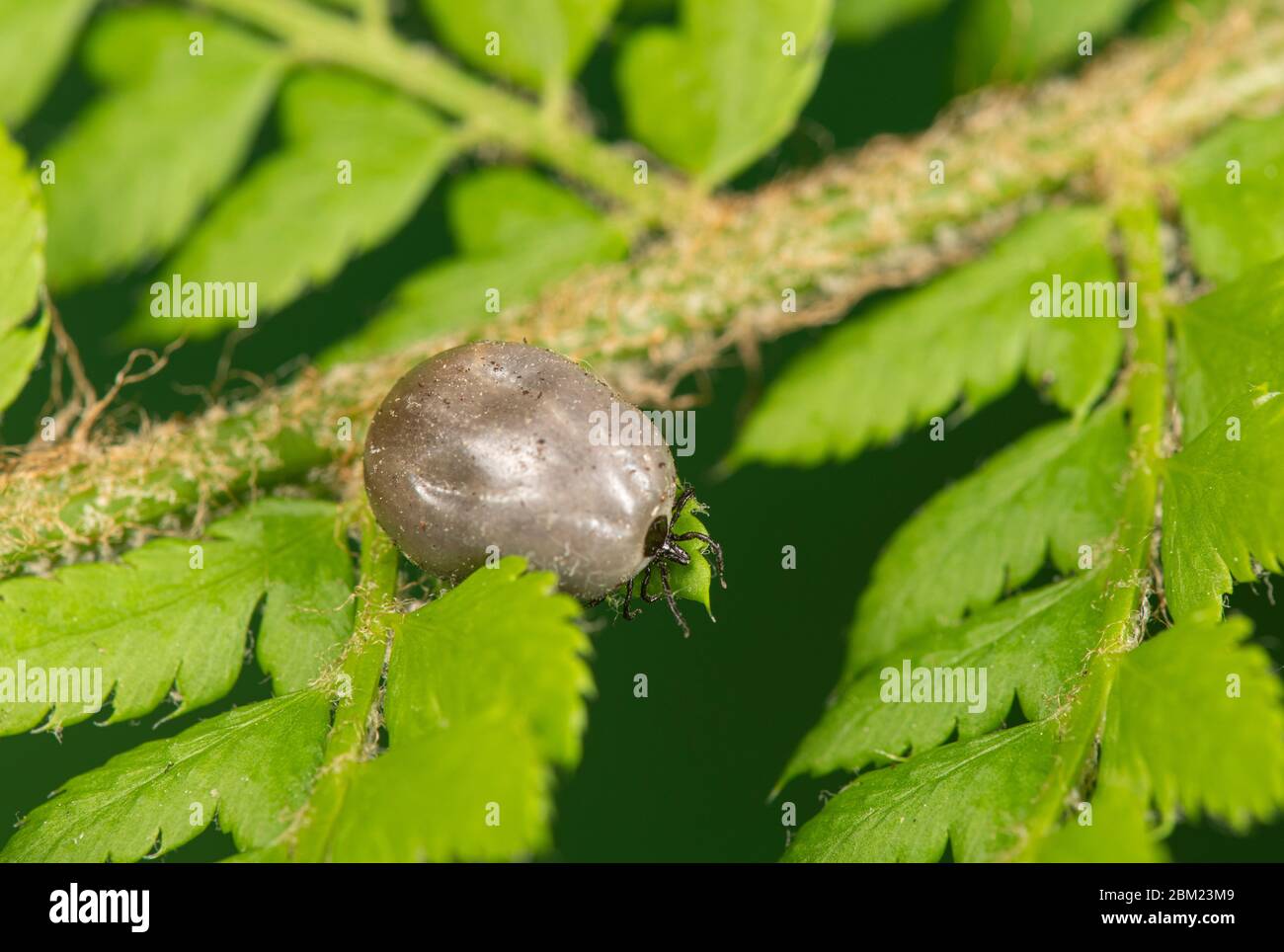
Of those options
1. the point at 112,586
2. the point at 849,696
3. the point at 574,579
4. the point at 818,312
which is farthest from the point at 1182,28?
the point at 112,586

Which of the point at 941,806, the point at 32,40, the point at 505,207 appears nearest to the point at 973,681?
the point at 941,806

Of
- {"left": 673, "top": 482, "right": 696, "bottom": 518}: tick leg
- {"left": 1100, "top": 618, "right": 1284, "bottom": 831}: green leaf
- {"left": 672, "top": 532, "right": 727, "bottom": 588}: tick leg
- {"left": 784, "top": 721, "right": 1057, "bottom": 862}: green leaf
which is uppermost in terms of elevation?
{"left": 673, "top": 482, "right": 696, "bottom": 518}: tick leg

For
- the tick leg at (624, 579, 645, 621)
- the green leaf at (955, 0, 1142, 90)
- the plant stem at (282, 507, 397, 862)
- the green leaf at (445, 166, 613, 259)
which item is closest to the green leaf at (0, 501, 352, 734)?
the plant stem at (282, 507, 397, 862)

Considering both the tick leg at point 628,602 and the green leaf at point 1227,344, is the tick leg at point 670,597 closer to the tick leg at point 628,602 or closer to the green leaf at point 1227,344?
the tick leg at point 628,602

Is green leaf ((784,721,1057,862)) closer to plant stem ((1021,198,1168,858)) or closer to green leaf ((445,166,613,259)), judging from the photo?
plant stem ((1021,198,1168,858))

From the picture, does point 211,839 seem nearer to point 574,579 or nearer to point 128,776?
point 128,776

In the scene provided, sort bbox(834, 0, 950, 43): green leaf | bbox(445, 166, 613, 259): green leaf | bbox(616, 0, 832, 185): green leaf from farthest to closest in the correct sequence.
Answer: bbox(834, 0, 950, 43): green leaf → bbox(445, 166, 613, 259): green leaf → bbox(616, 0, 832, 185): green leaf
